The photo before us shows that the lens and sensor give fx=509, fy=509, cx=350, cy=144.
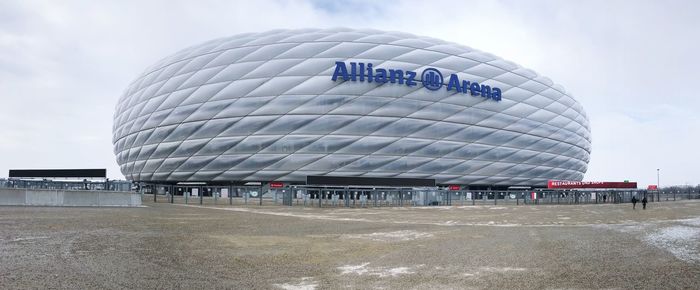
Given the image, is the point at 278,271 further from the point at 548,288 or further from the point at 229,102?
the point at 229,102

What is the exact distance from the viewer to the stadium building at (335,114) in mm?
44094

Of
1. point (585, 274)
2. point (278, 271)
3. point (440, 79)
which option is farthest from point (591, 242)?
point (440, 79)

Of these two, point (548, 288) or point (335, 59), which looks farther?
point (335, 59)

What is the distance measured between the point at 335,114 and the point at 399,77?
6785 mm

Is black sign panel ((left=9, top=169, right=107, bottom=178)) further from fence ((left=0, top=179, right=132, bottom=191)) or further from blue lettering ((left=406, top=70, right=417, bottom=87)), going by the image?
blue lettering ((left=406, top=70, right=417, bottom=87))

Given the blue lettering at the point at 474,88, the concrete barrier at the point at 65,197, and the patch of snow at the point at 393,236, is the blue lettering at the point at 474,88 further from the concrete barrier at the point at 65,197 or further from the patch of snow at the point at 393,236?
the patch of snow at the point at 393,236

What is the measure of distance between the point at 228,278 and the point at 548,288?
368 centimetres

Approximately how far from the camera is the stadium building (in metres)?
44.1

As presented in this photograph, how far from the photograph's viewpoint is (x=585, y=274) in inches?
259

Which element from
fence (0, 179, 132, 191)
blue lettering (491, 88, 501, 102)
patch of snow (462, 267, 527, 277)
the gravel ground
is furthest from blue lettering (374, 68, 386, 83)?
patch of snow (462, 267, 527, 277)

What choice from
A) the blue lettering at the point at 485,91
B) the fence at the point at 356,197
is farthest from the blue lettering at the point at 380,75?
the blue lettering at the point at 485,91

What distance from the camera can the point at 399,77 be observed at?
1796 inches

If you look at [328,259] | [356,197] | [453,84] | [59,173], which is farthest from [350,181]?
[59,173]

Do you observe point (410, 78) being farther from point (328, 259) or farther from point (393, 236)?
point (328, 259)
